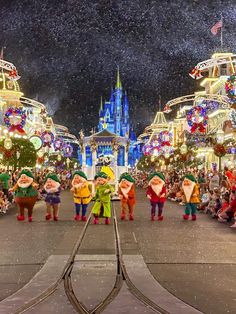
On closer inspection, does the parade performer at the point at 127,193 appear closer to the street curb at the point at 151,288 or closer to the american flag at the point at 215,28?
the street curb at the point at 151,288

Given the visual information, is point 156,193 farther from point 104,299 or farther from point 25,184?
point 104,299

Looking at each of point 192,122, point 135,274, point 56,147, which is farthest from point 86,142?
point 135,274

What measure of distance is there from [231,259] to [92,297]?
3.63 m

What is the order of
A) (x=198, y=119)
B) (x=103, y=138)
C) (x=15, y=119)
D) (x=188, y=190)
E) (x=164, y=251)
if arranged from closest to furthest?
(x=164, y=251) → (x=188, y=190) → (x=198, y=119) → (x=15, y=119) → (x=103, y=138)

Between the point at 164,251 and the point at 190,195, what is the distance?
659 cm

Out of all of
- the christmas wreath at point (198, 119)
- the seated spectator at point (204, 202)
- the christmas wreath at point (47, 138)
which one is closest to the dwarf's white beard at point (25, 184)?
the seated spectator at point (204, 202)

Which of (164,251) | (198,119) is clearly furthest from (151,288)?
(198,119)

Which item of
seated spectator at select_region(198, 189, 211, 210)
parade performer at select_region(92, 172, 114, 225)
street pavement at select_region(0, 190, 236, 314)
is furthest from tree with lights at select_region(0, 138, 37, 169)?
parade performer at select_region(92, 172, 114, 225)

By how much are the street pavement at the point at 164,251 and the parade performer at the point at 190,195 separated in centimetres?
37

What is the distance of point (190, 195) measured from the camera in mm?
17312

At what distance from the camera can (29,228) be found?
1507 cm

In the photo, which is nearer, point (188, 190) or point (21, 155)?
point (188, 190)

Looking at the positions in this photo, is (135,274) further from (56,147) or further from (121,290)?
(56,147)

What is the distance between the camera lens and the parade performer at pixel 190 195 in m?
17.3
